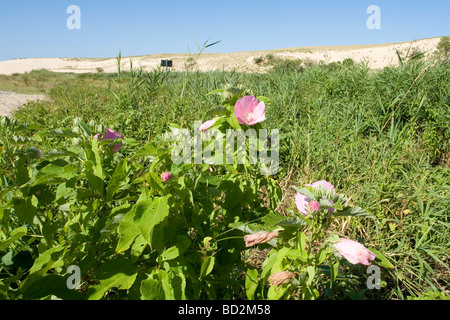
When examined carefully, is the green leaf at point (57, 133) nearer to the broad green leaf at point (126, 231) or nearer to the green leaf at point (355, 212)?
the broad green leaf at point (126, 231)

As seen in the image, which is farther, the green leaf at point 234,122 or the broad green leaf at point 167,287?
the green leaf at point 234,122

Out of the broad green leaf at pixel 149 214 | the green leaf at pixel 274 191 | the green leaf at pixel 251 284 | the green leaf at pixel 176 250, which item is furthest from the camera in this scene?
the green leaf at pixel 274 191

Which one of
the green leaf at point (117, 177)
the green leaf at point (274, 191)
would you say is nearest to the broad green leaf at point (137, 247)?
the green leaf at point (117, 177)

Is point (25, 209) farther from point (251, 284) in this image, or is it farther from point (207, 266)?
point (251, 284)

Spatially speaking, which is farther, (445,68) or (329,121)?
(445,68)

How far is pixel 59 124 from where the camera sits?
3.38 meters

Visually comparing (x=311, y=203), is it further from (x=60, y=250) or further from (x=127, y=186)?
(x=60, y=250)

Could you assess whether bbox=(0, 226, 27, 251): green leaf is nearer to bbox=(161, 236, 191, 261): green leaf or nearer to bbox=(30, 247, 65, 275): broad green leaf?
bbox=(30, 247, 65, 275): broad green leaf

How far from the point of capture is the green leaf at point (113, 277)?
0.78 metres

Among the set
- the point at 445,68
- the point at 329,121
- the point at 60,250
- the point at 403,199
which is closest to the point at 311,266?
the point at 60,250

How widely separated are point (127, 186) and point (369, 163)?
1686 mm

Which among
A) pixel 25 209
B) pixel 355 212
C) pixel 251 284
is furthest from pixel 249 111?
pixel 25 209

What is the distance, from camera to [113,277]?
2.67 feet

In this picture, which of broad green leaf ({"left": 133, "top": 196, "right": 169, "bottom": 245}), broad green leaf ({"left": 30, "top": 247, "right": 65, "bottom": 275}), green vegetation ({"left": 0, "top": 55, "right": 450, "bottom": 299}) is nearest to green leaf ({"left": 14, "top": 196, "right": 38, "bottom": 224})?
green vegetation ({"left": 0, "top": 55, "right": 450, "bottom": 299})
